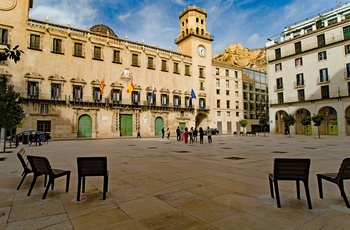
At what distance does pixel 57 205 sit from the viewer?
4043 mm

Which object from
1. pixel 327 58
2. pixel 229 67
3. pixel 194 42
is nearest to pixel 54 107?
pixel 194 42

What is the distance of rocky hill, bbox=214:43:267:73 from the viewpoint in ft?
292

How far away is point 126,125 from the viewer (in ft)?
123

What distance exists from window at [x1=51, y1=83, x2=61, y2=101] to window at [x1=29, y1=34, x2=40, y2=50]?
573 centimetres

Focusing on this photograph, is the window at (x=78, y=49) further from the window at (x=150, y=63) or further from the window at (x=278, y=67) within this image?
the window at (x=278, y=67)

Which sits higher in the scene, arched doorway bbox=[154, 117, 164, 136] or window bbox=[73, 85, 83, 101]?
window bbox=[73, 85, 83, 101]

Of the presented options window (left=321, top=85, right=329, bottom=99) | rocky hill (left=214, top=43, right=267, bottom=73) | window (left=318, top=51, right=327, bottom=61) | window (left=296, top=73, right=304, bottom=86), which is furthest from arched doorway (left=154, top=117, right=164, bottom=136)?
rocky hill (left=214, top=43, right=267, bottom=73)

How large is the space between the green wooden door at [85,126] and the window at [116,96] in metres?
5.10

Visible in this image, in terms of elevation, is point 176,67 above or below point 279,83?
above

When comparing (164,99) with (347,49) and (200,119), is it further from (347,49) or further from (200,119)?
(347,49)

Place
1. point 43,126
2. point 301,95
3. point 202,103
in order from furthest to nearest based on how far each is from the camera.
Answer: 1. point 202,103
2. point 301,95
3. point 43,126

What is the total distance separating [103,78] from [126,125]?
29.1ft

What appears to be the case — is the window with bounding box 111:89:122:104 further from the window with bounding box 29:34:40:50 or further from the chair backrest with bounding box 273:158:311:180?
the chair backrest with bounding box 273:158:311:180

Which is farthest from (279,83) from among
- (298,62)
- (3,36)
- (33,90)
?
(3,36)
